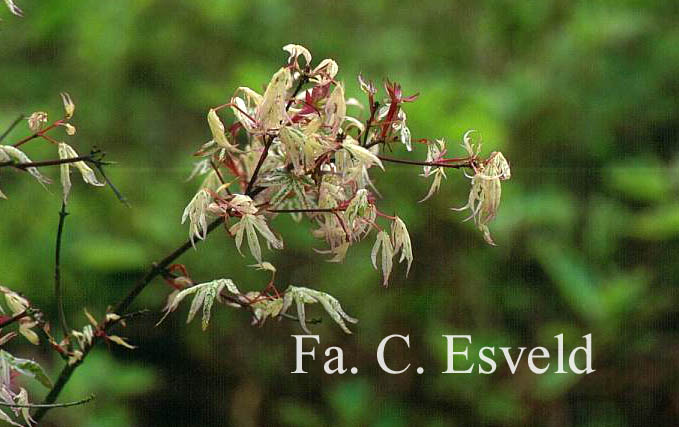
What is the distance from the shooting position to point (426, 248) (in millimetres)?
1539

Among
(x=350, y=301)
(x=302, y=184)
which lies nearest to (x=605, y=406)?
(x=350, y=301)

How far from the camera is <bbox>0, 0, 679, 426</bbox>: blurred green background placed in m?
1.46

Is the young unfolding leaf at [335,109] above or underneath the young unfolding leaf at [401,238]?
above

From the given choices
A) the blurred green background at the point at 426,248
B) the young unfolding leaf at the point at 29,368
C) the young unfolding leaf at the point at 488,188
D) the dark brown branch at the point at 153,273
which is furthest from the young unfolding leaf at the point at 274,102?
the blurred green background at the point at 426,248

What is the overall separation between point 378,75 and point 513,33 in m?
0.29

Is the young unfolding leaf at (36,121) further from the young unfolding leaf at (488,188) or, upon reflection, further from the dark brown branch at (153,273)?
the young unfolding leaf at (488,188)

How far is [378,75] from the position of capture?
178 cm

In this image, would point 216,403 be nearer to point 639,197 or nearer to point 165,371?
point 165,371

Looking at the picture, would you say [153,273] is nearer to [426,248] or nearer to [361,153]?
[361,153]

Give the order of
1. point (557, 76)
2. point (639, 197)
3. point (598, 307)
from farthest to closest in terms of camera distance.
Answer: point (557, 76), point (639, 197), point (598, 307)

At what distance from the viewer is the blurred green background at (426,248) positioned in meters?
1.46

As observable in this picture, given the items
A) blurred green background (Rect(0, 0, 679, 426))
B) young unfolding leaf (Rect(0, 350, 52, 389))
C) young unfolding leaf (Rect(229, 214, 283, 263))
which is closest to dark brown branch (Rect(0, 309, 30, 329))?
young unfolding leaf (Rect(0, 350, 52, 389))

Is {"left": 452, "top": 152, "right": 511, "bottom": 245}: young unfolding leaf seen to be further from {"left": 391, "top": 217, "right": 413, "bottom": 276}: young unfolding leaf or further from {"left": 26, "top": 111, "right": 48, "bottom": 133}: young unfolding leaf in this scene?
{"left": 26, "top": 111, "right": 48, "bottom": 133}: young unfolding leaf

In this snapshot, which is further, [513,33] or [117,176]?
[513,33]
